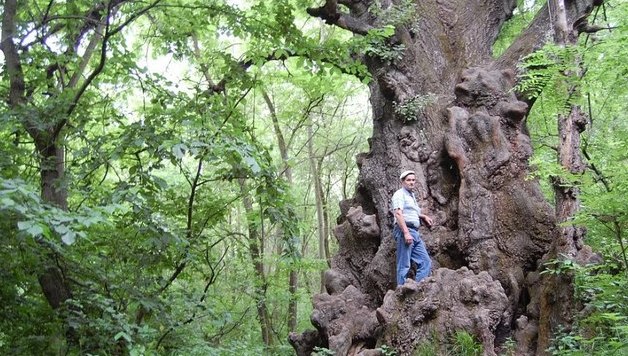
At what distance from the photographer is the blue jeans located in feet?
21.0

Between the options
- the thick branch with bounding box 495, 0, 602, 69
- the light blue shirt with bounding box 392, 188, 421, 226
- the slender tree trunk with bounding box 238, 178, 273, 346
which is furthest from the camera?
the slender tree trunk with bounding box 238, 178, 273, 346

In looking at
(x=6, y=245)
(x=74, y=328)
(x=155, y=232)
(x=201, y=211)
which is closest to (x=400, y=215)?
(x=201, y=211)

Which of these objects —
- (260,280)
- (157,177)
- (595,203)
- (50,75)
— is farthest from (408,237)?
(260,280)

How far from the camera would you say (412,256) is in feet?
21.7

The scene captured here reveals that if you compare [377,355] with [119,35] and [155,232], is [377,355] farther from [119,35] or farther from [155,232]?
[119,35]

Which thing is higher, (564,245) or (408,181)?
(408,181)

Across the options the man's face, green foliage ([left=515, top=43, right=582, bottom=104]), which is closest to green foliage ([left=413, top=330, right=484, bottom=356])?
the man's face

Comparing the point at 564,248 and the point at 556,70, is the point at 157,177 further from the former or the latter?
the point at 564,248

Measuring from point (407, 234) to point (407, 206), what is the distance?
0.44m

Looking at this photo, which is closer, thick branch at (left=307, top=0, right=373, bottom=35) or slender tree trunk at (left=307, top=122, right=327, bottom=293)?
thick branch at (left=307, top=0, right=373, bottom=35)

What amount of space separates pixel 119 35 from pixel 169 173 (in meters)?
6.91

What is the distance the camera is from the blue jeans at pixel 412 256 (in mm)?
6410

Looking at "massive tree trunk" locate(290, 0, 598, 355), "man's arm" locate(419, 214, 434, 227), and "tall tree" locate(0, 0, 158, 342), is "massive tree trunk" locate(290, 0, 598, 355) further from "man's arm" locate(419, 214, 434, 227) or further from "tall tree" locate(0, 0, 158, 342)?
"tall tree" locate(0, 0, 158, 342)

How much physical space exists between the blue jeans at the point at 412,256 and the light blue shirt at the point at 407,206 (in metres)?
0.12
